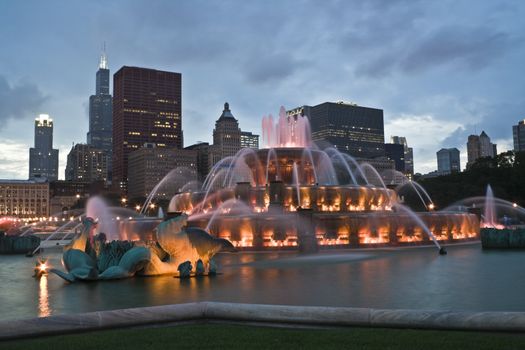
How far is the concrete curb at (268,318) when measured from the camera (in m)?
8.23

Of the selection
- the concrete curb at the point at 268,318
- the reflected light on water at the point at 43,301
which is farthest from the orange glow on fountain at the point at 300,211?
the concrete curb at the point at 268,318

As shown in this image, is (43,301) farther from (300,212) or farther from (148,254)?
(300,212)

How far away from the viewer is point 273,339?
8094 mm

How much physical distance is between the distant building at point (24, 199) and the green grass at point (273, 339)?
191 metres

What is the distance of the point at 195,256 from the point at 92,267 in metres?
3.38

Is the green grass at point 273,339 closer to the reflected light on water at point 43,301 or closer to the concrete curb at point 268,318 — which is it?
the concrete curb at point 268,318

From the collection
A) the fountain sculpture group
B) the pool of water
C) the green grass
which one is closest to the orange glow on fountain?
the pool of water

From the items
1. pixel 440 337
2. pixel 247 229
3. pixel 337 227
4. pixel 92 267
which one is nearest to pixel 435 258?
pixel 337 227

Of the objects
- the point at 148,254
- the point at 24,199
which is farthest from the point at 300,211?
the point at 24,199

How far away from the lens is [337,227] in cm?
3061

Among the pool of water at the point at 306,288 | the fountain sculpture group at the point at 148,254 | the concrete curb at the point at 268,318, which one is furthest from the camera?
the fountain sculpture group at the point at 148,254

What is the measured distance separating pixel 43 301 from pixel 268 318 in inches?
257

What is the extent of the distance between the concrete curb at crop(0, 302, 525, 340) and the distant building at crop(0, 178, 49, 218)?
19085cm

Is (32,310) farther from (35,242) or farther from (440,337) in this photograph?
(35,242)
